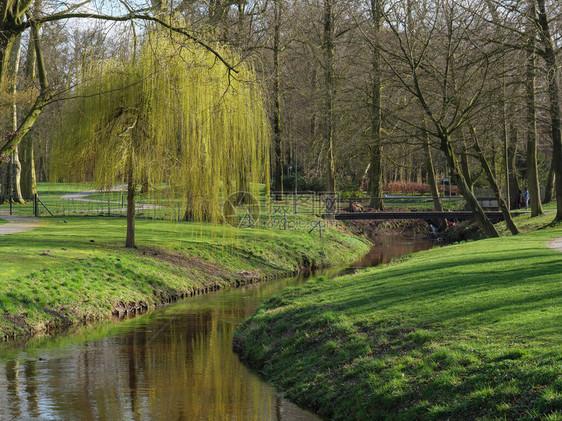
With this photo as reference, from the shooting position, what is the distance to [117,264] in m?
22.2

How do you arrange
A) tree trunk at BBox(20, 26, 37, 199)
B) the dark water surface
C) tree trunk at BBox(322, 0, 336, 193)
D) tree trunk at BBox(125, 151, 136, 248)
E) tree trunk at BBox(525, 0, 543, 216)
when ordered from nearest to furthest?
the dark water surface < tree trunk at BBox(125, 151, 136, 248) < tree trunk at BBox(525, 0, 543, 216) < tree trunk at BBox(322, 0, 336, 193) < tree trunk at BBox(20, 26, 37, 199)

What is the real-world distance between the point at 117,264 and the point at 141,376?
961cm

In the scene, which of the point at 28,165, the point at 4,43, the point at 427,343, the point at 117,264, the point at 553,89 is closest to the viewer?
the point at 427,343

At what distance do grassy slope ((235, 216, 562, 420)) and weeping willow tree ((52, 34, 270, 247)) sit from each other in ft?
15.4

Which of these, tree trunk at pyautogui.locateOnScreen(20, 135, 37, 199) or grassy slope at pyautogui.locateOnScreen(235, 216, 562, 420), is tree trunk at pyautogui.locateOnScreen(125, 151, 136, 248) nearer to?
grassy slope at pyautogui.locateOnScreen(235, 216, 562, 420)

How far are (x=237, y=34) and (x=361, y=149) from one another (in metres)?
16.2

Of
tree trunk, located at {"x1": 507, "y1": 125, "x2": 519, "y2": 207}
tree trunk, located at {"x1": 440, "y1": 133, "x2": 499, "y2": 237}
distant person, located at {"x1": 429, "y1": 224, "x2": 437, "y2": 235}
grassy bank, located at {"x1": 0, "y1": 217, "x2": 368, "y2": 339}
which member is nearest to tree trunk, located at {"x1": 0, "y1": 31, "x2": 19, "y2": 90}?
grassy bank, located at {"x1": 0, "y1": 217, "x2": 368, "y2": 339}

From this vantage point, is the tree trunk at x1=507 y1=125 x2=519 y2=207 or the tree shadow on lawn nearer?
the tree shadow on lawn

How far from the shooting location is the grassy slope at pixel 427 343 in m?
8.41

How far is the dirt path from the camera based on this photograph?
→ 90.8 feet

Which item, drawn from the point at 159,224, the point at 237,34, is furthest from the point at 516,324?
the point at 159,224

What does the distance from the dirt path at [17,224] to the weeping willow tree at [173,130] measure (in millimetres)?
6710

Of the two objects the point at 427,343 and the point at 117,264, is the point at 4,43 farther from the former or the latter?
the point at 117,264

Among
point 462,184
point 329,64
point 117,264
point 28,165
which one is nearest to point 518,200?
point 329,64
